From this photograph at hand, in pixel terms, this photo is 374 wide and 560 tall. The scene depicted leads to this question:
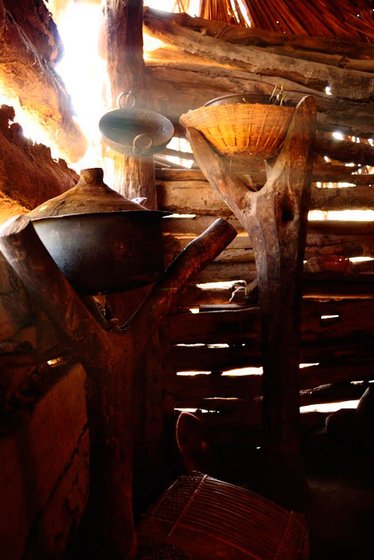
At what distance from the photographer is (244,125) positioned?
275cm

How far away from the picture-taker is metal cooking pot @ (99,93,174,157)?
11.4ft

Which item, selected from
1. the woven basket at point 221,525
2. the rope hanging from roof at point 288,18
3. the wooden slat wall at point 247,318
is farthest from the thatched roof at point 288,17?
the woven basket at point 221,525

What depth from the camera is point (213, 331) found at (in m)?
4.11

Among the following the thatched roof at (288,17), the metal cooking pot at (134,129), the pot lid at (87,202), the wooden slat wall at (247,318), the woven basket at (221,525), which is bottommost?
the woven basket at (221,525)

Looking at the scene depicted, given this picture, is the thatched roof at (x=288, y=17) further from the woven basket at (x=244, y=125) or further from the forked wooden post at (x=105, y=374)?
Result: the forked wooden post at (x=105, y=374)

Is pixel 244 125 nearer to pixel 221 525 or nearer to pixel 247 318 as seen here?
pixel 247 318

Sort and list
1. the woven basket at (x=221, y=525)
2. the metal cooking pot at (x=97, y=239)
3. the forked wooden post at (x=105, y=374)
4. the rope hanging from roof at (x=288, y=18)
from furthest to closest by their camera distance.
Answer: the rope hanging from roof at (x=288, y=18) → the woven basket at (x=221, y=525) → the metal cooking pot at (x=97, y=239) → the forked wooden post at (x=105, y=374)

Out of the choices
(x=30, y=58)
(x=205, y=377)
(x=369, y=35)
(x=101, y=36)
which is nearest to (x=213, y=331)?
(x=205, y=377)

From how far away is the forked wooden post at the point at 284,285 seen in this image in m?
2.92

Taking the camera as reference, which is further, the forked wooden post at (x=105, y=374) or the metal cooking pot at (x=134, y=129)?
the metal cooking pot at (x=134, y=129)

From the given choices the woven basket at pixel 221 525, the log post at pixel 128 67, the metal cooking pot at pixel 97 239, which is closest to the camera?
the metal cooking pot at pixel 97 239

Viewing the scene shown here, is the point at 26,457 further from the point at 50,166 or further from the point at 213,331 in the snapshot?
the point at 213,331

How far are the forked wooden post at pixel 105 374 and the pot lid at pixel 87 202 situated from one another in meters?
0.33

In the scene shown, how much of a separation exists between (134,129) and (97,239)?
7.57ft
